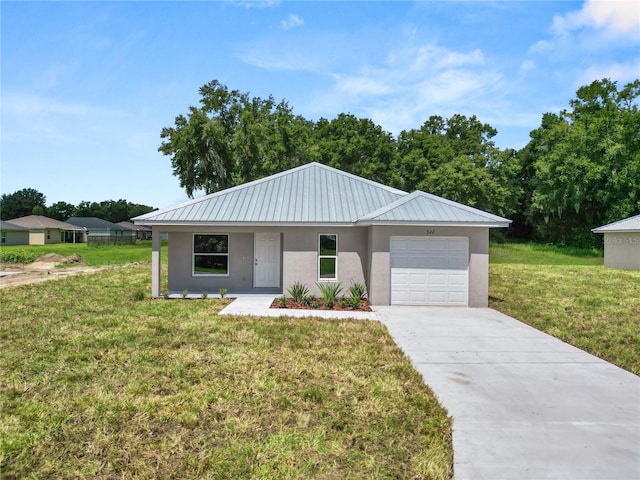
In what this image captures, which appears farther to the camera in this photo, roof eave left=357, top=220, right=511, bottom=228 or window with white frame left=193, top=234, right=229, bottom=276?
window with white frame left=193, top=234, right=229, bottom=276

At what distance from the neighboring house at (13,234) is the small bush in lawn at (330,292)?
47.2 metres

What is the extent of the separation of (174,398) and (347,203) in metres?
10.4

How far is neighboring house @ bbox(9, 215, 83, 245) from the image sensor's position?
51.2 metres

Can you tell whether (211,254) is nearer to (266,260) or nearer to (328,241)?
(266,260)

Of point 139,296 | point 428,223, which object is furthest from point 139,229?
point 428,223

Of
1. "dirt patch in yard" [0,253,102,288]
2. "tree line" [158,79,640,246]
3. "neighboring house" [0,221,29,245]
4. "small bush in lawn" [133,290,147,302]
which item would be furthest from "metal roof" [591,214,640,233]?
"neighboring house" [0,221,29,245]

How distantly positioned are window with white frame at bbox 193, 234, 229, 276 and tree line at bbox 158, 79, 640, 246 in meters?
18.4

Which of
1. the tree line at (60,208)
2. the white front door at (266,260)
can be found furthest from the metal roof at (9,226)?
the white front door at (266,260)

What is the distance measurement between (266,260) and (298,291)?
2704 millimetres

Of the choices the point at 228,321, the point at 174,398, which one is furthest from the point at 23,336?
the point at 174,398

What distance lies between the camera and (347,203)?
47.5 feet

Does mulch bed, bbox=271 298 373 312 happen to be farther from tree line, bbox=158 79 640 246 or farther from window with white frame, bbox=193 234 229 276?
tree line, bbox=158 79 640 246

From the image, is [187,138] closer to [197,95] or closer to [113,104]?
[197,95]

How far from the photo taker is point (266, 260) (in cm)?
1473
